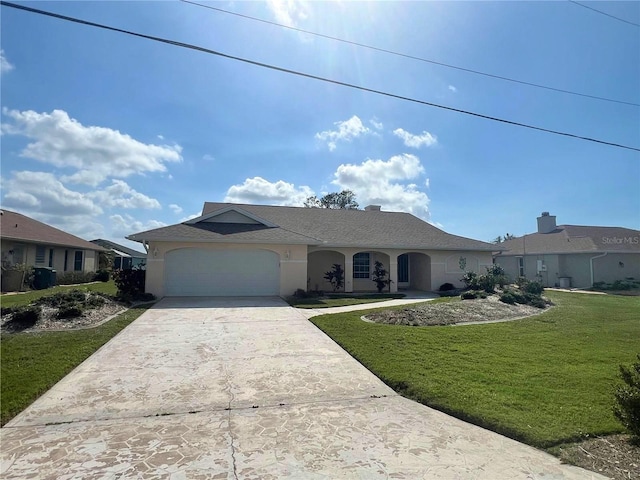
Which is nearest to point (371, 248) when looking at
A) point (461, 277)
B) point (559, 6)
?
point (461, 277)

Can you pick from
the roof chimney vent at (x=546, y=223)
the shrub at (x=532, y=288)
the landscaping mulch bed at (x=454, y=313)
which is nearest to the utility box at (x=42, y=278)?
the landscaping mulch bed at (x=454, y=313)

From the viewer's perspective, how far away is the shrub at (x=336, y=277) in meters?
18.7

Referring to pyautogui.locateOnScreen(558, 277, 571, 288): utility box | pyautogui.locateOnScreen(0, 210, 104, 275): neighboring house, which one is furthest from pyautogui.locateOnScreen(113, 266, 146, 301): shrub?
pyautogui.locateOnScreen(558, 277, 571, 288): utility box

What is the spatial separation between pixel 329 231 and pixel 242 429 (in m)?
16.2

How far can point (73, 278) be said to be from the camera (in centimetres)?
2241

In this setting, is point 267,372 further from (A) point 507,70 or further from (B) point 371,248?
(B) point 371,248

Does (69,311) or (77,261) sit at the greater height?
(77,261)

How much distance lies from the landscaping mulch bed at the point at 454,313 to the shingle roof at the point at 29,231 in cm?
1772

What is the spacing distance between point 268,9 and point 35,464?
23.5 ft

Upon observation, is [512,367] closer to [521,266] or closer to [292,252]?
[292,252]

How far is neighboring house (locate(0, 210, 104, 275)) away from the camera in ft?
58.5

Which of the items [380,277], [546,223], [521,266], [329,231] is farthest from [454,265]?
[546,223]

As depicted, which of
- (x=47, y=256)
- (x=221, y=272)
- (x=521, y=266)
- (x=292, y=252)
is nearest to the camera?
(x=221, y=272)

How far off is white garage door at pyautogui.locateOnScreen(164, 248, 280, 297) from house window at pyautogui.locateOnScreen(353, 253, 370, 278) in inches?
215
